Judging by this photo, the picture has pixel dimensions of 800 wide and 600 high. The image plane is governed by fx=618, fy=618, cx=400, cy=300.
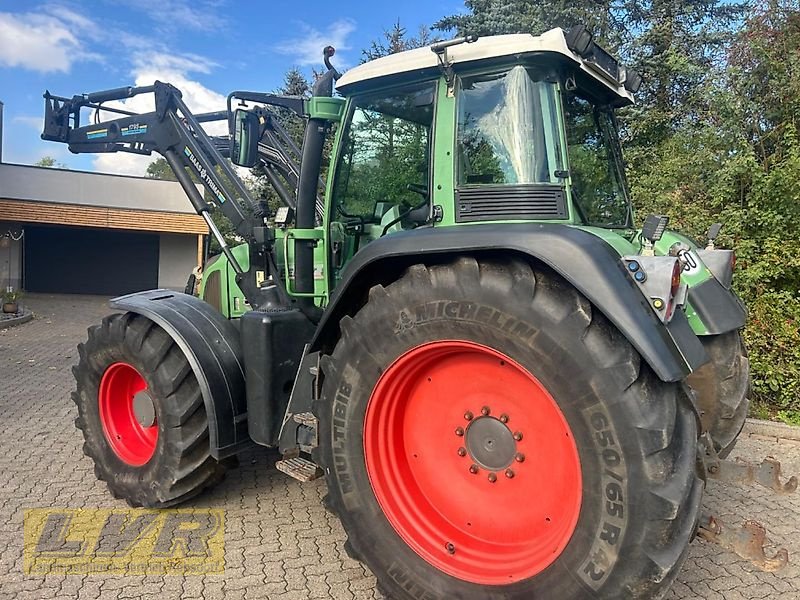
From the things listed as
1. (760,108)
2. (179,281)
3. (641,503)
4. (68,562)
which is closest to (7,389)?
(68,562)

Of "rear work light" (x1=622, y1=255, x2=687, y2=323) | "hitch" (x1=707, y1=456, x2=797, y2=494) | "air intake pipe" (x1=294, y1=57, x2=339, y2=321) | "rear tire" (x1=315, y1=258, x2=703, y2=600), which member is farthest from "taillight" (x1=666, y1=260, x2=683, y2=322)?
"air intake pipe" (x1=294, y1=57, x2=339, y2=321)

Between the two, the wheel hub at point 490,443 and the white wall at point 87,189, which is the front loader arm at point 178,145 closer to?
the wheel hub at point 490,443

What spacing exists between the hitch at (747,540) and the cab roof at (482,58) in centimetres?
212

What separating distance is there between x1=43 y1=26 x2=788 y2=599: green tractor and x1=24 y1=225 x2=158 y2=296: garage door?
2292 centimetres

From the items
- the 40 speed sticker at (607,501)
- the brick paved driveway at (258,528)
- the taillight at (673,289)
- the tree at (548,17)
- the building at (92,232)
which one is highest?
the tree at (548,17)

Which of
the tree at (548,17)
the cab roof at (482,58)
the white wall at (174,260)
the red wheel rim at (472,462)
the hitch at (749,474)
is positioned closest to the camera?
the red wheel rim at (472,462)

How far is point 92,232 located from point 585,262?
26.7 meters

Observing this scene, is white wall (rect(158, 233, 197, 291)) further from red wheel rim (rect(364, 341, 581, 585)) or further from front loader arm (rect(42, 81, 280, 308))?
red wheel rim (rect(364, 341, 581, 585))

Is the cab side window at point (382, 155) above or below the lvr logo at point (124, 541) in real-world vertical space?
above

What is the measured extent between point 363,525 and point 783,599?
2120 millimetres

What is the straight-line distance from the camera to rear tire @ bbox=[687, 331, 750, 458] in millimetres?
3512

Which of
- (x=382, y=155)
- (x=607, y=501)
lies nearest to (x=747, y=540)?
(x=607, y=501)

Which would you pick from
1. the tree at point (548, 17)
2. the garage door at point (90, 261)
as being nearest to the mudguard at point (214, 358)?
the tree at point (548, 17)

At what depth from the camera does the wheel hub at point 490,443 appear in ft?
8.75
